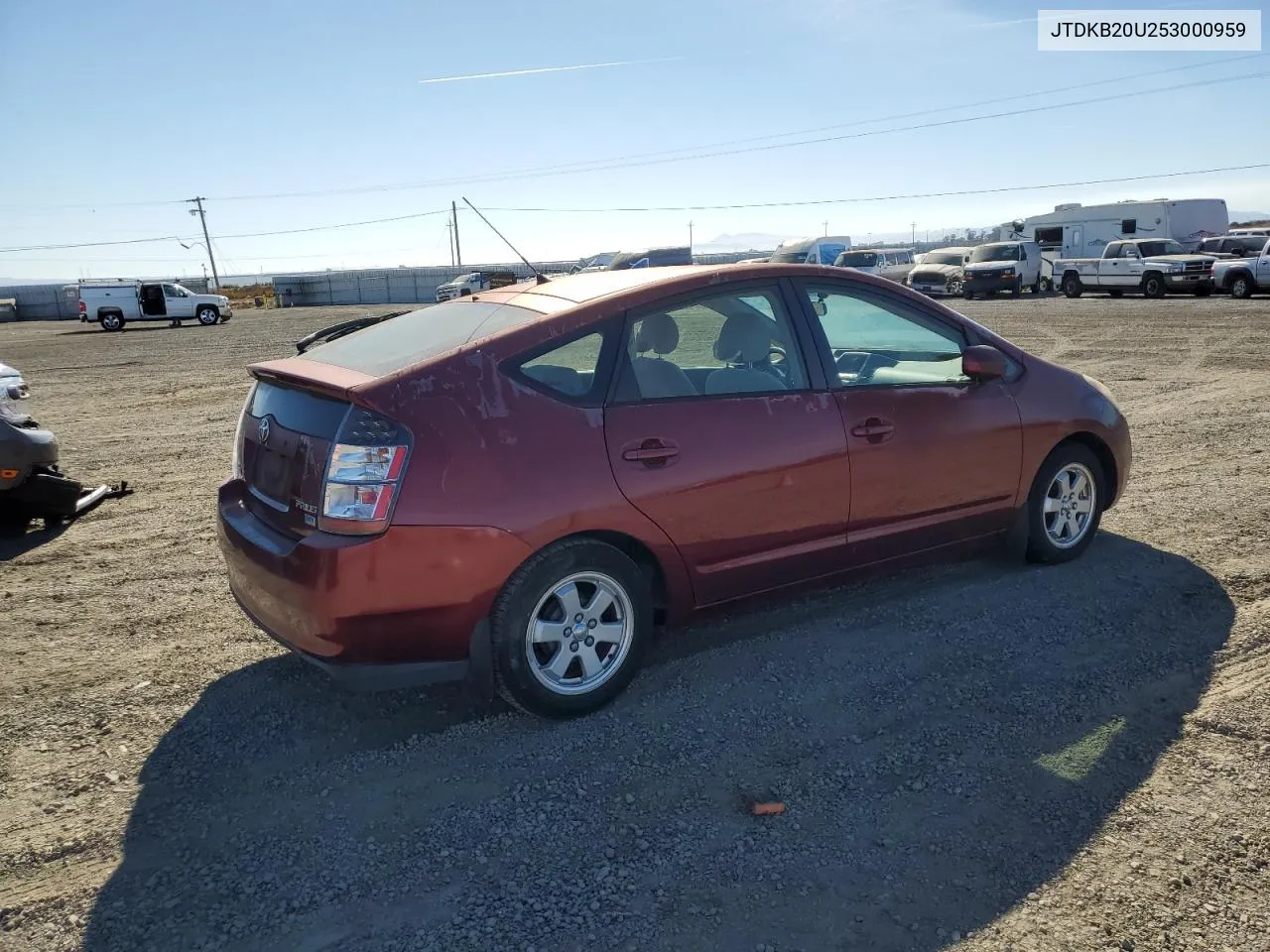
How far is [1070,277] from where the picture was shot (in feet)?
105

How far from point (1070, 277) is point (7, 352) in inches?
1316

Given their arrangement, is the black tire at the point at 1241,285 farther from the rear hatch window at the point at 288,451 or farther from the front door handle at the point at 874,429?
the rear hatch window at the point at 288,451

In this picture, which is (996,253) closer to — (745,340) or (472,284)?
(472,284)

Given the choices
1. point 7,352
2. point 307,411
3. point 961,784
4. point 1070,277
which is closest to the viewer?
point 961,784

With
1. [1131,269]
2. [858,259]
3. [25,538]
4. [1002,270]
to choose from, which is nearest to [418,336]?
[25,538]

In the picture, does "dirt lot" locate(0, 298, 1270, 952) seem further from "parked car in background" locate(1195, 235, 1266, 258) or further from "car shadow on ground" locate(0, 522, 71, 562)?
"parked car in background" locate(1195, 235, 1266, 258)

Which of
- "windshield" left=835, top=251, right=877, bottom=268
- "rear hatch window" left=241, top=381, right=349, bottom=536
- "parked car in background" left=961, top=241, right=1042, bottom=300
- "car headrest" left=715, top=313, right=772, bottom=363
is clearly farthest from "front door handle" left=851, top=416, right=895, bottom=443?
"windshield" left=835, top=251, right=877, bottom=268

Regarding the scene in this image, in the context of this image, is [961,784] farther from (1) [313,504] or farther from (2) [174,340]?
(2) [174,340]

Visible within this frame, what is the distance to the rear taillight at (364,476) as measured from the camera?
320 centimetres

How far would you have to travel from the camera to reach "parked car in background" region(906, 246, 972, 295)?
34.5 meters

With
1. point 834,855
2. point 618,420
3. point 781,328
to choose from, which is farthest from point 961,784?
point 781,328

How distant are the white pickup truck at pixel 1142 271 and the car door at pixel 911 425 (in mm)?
27802

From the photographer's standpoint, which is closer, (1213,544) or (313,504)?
(313,504)

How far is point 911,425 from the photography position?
436cm
